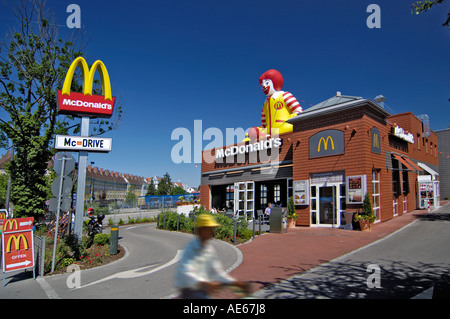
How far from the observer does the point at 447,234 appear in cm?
1098

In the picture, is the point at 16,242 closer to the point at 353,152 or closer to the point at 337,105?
the point at 353,152

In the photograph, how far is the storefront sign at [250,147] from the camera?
1966cm

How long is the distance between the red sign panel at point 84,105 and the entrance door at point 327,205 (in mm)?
11218

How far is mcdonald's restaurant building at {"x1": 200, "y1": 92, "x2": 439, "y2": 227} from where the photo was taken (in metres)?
14.3

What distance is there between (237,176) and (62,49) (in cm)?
1498

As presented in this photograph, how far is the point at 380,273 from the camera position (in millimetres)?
6918

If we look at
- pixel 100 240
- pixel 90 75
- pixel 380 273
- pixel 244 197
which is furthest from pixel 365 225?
pixel 90 75

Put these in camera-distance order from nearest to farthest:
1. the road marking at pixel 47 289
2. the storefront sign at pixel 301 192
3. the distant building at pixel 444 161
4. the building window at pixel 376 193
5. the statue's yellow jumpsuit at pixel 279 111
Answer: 1. the road marking at pixel 47 289
2. the building window at pixel 376 193
3. the storefront sign at pixel 301 192
4. the statue's yellow jumpsuit at pixel 279 111
5. the distant building at pixel 444 161

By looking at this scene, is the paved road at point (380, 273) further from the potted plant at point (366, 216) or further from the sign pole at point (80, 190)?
the sign pole at point (80, 190)

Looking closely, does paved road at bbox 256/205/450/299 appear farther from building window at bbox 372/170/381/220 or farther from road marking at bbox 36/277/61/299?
road marking at bbox 36/277/61/299

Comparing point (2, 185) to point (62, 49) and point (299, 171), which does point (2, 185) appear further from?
→ point (299, 171)

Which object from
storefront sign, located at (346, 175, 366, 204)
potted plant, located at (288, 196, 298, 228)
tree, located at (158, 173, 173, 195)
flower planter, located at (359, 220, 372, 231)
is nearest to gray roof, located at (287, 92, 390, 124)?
storefront sign, located at (346, 175, 366, 204)

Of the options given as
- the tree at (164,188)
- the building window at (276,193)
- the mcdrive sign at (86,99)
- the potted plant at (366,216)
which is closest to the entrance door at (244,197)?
the building window at (276,193)
